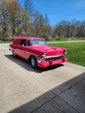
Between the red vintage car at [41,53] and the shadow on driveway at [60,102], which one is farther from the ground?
the red vintage car at [41,53]

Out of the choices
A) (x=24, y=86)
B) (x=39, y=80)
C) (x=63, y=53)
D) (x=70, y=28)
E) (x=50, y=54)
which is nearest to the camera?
(x=24, y=86)

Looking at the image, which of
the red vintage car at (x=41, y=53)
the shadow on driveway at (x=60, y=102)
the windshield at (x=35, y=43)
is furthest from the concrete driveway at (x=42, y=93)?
the windshield at (x=35, y=43)

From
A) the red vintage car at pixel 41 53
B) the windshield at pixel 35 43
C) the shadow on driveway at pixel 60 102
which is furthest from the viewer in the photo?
the windshield at pixel 35 43

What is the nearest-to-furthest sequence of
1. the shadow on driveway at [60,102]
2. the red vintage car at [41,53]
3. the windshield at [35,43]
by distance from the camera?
1. the shadow on driveway at [60,102]
2. the red vintage car at [41,53]
3. the windshield at [35,43]

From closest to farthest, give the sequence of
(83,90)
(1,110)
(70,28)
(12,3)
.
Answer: (1,110), (83,90), (12,3), (70,28)

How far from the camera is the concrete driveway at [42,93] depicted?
3373 mm

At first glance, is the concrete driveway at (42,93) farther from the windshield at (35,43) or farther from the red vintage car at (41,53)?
the windshield at (35,43)

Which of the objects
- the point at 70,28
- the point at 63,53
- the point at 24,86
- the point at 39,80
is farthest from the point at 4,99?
the point at 70,28

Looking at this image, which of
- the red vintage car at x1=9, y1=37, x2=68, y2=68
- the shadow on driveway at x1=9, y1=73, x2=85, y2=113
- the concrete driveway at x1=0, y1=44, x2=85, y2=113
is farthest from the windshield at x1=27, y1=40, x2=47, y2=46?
the shadow on driveway at x1=9, y1=73, x2=85, y2=113

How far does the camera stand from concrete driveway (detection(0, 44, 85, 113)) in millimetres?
3373

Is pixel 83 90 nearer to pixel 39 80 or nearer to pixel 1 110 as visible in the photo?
pixel 39 80

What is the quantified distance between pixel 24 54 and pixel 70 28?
3232 inches

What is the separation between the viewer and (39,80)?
521 cm

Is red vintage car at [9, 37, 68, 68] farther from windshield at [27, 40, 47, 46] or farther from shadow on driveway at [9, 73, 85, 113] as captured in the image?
shadow on driveway at [9, 73, 85, 113]
